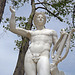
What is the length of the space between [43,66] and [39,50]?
1.77 ft

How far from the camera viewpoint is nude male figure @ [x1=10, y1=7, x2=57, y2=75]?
19.4ft

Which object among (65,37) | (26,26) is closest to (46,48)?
(65,37)

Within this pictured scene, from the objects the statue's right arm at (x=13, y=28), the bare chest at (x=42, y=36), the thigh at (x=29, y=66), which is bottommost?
the thigh at (x=29, y=66)

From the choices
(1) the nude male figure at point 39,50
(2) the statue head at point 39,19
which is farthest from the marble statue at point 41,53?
(2) the statue head at point 39,19

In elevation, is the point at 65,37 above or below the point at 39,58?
above

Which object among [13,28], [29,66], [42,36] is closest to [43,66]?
[29,66]

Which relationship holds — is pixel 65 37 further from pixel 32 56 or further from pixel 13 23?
pixel 13 23

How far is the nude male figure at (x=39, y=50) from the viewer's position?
5.90 m

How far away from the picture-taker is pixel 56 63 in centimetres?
612

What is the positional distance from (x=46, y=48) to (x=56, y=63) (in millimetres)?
518

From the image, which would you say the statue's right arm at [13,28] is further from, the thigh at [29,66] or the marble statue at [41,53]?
the thigh at [29,66]

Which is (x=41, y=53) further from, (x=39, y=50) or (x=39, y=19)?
(x=39, y=19)

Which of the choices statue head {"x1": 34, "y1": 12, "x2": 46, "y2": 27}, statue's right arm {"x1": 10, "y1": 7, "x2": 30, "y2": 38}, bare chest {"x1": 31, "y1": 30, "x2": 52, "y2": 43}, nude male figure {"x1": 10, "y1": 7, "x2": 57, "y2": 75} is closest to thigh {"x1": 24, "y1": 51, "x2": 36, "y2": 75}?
nude male figure {"x1": 10, "y1": 7, "x2": 57, "y2": 75}

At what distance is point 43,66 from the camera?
19.1ft
